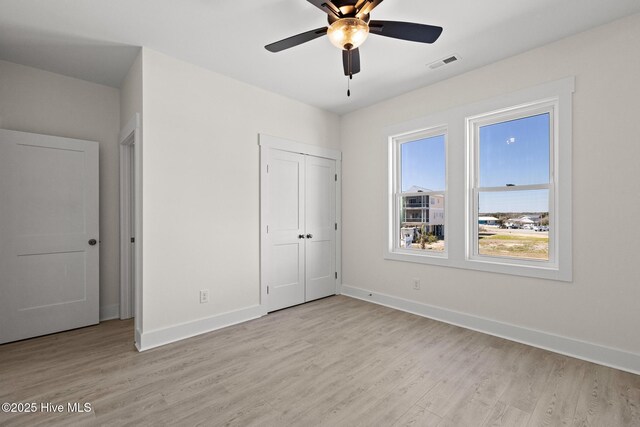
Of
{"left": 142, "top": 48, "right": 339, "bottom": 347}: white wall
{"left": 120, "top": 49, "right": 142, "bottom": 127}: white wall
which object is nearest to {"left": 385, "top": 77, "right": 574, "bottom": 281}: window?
{"left": 142, "top": 48, "right": 339, "bottom": 347}: white wall

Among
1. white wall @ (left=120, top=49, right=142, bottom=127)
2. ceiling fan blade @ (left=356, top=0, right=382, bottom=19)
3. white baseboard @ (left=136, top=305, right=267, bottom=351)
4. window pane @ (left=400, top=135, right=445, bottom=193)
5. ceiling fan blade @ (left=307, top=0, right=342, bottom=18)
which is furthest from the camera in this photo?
window pane @ (left=400, top=135, right=445, bottom=193)

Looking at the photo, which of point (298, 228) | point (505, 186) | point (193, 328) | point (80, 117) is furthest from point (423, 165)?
point (80, 117)

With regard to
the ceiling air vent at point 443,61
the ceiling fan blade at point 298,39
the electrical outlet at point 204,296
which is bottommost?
the electrical outlet at point 204,296

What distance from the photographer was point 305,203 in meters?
4.18

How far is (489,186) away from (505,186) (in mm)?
159

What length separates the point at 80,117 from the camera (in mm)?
3375

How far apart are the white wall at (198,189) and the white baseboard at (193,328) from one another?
0.03 meters

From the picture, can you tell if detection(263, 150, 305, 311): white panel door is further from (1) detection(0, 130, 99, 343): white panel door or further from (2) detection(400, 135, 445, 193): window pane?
(1) detection(0, 130, 99, 343): white panel door

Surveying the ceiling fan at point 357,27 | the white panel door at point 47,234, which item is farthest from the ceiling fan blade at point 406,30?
the white panel door at point 47,234

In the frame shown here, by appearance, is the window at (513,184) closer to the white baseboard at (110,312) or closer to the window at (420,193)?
the window at (420,193)

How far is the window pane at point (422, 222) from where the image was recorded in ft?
11.9

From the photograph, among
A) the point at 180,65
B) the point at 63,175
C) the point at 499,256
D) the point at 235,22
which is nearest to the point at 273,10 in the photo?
the point at 235,22

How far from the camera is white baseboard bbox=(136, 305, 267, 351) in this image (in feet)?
8.99

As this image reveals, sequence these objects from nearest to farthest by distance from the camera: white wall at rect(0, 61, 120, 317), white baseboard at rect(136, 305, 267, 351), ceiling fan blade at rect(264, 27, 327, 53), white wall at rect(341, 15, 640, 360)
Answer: ceiling fan blade at rect(264, 27, 327, 53), white wall at rect(341, 15, 640, 360), white baseboard at rect(136, 305, 267, 351), white wall at rect(0, 61, 120, 317)
